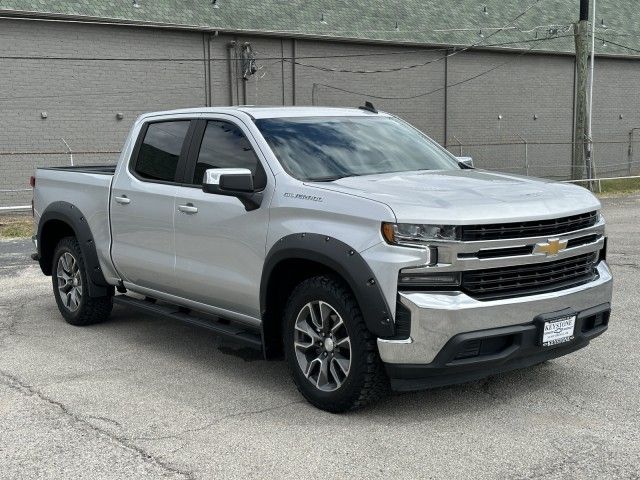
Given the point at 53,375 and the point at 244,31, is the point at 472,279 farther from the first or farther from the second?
the point at 244,31

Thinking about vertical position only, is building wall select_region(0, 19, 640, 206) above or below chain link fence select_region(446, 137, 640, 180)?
above

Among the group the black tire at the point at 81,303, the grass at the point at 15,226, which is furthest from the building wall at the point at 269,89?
the black tire at the point at 81,303

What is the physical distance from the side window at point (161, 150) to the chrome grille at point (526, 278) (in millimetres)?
2837

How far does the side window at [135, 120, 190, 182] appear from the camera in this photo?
264 inches

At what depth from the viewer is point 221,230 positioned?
19.5 feet

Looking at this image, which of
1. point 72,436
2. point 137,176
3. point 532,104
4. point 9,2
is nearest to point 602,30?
point 532,104

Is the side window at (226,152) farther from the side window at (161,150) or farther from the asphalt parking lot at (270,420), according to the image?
the asphalt parking lot at (270,420)

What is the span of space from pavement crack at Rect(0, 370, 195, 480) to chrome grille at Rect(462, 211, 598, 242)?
6.68 ft

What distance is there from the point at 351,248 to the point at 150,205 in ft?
7.79

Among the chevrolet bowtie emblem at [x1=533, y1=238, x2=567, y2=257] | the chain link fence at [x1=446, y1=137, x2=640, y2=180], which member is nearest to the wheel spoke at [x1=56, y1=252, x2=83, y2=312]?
the chevrolet bowtie emblem at [x1=533, y1=238, x2=567, y2=257]

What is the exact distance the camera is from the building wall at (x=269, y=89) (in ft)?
74.6

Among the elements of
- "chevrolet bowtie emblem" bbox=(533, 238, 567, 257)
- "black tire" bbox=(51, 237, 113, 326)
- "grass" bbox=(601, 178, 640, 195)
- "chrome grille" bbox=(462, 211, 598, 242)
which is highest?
"chrome grille" bbox=(462, 211, 598, 242)

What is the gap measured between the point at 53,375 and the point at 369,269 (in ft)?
9.37

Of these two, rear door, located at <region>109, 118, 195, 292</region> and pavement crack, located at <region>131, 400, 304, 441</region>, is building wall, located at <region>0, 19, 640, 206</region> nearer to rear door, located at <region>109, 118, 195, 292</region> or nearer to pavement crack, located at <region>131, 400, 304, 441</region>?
rear door, located at <region>109, 118, 195, 292</region>
